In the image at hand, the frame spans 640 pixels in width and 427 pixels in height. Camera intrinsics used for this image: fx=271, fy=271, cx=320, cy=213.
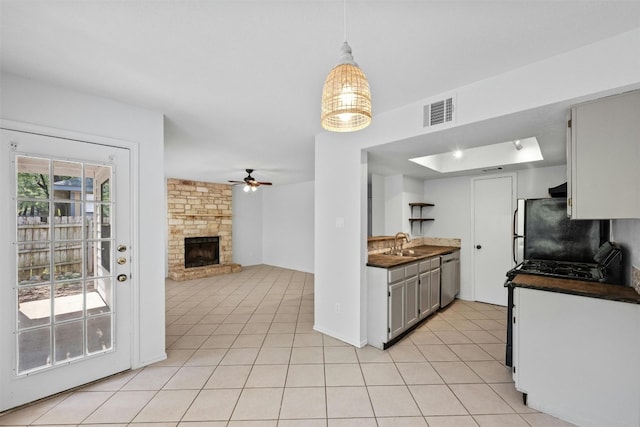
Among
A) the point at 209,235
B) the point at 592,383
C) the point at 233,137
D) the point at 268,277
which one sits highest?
the point at 233,137

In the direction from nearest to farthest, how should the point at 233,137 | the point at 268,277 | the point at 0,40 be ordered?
the point at 0,40 < the point at 233,137 < the point at 268,277

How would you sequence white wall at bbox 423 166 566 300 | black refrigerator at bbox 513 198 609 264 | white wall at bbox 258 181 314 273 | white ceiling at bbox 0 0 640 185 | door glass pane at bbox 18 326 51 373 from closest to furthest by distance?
white ceiling at bbox 0 0 640 185
door glass pane at bbox 18 326 51 373
black refrigerator at bbox 513 198 609 264
white wall at bbox 423 166 566 300
white wall at bbox 258 181 314 273

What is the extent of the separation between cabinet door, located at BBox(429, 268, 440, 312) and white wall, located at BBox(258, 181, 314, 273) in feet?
11.6

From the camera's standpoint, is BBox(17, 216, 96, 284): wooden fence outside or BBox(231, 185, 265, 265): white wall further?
BBox(231, 185, 265, 265): white wall

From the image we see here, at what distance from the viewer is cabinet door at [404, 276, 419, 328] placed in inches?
127

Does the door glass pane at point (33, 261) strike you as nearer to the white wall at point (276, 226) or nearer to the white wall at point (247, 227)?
the white wall at point (276, 226)

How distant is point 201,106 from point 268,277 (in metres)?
4.63

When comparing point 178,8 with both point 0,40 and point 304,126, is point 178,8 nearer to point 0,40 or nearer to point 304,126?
point 0,40

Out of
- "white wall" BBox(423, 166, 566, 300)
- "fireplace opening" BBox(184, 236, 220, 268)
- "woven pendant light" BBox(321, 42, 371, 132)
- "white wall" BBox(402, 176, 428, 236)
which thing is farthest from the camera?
"fireplace opening" BBox(184, 236, 220, 268)

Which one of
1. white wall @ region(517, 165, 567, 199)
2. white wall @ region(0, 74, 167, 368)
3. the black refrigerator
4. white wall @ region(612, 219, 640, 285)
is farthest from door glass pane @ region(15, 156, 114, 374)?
white wall @ region(517, 165, 567, 199)

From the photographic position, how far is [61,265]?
7.18ft

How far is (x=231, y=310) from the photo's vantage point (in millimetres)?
4145

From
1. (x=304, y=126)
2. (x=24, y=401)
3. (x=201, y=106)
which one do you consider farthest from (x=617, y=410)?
(x=24, y=401)

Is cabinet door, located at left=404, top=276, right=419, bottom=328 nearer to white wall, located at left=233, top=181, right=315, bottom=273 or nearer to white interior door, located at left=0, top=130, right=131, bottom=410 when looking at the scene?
white interior door, located at left=0, top=130, right=131, bottom=410
